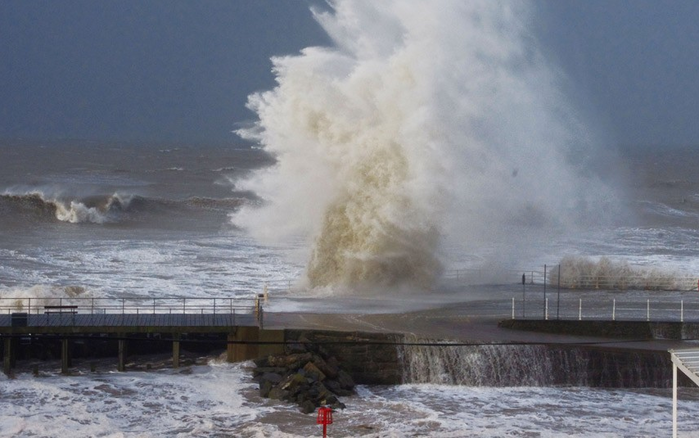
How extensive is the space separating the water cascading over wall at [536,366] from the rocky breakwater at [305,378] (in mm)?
1528

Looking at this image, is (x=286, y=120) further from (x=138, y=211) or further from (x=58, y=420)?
(x=138, y=211)

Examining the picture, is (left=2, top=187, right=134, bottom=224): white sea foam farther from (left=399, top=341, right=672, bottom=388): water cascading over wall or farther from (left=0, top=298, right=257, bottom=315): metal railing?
(left=399, top=341, right=672, bottom=388): water cascading over wall

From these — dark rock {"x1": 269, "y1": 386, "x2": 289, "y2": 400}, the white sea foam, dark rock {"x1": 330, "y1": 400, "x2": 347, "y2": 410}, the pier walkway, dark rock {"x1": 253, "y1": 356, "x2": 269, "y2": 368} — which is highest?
the white sea foam

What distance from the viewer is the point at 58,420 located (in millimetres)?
18625

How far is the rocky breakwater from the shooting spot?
19.8m

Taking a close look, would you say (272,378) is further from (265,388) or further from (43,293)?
(43,293)

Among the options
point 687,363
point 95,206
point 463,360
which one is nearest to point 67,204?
point 95,206

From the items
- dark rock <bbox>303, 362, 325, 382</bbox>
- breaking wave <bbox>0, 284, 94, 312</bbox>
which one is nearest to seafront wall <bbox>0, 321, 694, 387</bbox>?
dark rock <bbox>303, 362, 325, 382</bbox>

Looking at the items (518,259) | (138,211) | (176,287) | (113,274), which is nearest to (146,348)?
(176,287)

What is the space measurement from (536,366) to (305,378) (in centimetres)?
454

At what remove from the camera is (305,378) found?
20.3 metres

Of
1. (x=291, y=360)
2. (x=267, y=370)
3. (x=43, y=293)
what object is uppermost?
(x=43, y=293)

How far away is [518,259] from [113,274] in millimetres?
13894

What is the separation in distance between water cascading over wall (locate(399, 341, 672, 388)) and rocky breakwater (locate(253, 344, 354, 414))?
5.01ft
